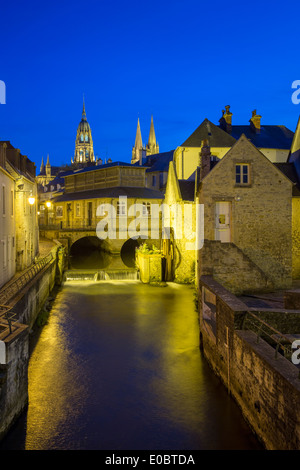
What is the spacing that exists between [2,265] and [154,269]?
11.6m

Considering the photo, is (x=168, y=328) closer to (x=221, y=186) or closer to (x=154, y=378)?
(x=154, y=378)

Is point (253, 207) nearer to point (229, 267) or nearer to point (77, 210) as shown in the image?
point (229, 267)

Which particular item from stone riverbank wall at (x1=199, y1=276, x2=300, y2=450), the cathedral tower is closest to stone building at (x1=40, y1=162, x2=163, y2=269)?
stone riverbank wall at (x1=199, y1=276, x2=300, y2=450)

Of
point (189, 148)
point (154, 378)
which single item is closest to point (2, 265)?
point (154, 378)

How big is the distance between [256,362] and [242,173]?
11.7 metres

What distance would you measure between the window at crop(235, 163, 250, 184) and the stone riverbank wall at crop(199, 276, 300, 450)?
6429 mm

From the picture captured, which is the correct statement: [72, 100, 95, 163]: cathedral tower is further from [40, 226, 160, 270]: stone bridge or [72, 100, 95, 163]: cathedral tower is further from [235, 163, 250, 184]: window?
[235, 163, 250, 184]: window

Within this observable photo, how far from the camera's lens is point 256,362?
8289 mm

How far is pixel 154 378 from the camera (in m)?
12.1

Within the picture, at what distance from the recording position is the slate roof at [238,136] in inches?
1542

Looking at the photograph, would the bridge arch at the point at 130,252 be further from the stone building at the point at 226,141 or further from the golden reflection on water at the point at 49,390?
the golden reflection on water at the point at 49,390

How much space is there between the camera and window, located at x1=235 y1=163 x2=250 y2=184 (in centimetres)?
1830
